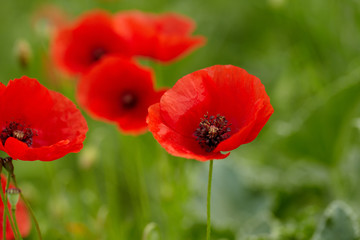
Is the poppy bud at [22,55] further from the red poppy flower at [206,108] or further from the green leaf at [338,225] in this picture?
the green leaf at [338,225]

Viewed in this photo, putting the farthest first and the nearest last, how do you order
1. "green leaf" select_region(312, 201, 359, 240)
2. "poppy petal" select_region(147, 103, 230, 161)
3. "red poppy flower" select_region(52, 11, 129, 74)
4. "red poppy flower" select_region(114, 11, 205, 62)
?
"red poppy flower" select_region(52, 11, 129, 74)
"red poppy flower" select_region(114, 11, 205, 62)
"green leaf" select_region(312, 201, 359, 240)
"poppy petal" select_region(147, 103, 230, 161)

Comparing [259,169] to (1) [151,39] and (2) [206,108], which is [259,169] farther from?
(2) [206,108]

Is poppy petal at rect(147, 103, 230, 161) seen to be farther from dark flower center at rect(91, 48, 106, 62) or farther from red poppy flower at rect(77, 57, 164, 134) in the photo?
dark flower center at rect(91, 48, 106, 62)

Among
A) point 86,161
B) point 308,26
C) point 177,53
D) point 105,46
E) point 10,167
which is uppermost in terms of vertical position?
point 308,26

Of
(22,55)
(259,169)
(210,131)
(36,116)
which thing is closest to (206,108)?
(210,131)

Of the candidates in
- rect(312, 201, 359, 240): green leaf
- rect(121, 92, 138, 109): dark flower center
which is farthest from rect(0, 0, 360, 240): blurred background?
rect(121, 92, 138, 109): dark flower center

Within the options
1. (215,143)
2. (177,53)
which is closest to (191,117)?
(215,143)

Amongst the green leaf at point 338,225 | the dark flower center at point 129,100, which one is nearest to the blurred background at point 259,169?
the green leaf at point 338,225

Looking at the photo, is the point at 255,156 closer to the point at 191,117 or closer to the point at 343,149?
the point at 343,149
